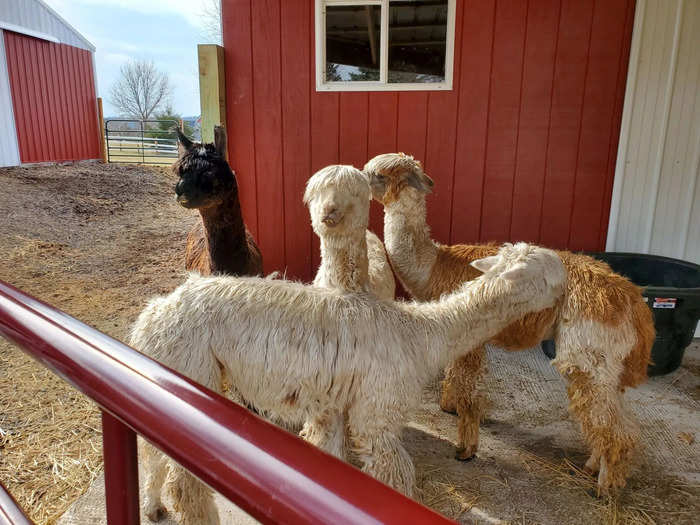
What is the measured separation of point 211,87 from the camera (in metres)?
4.56

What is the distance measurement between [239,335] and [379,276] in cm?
148

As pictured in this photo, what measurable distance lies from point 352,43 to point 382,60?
35 cm

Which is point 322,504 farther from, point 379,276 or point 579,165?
point 579,165

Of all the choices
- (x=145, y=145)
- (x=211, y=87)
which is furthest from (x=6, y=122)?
(x=211, y=87)

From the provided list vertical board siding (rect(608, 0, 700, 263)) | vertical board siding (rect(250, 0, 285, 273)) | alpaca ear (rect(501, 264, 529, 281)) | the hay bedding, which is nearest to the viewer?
alpaca ear (rect(501, 264, 529, 281))

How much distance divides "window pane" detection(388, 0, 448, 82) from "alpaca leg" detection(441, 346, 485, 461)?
9.22 feet

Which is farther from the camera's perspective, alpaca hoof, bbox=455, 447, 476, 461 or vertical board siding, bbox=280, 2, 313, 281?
vertical board siding, bbox=280, 2, 313, 281

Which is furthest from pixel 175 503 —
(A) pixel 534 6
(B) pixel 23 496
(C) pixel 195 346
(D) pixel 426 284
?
(A) pixel 534 6

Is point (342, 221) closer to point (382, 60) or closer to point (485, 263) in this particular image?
point (485, 263)

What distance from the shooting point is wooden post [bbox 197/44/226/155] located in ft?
14.7

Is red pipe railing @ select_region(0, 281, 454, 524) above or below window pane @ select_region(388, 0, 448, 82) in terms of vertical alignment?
below

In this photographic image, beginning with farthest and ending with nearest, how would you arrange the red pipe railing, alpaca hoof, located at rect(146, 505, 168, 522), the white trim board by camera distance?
the white trim board
alpaca hoof, located at rect(146, 505, 168, 522)
the red pipe railing

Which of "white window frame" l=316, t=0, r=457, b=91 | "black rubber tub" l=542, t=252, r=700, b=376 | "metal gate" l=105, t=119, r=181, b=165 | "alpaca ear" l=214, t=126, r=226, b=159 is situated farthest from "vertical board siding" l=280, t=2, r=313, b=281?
"metal gate" l=105, t=119, r=181, b=165

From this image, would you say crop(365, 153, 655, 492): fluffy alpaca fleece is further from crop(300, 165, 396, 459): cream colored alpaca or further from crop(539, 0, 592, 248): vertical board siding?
crop(539, 0, 592, 248): vertical board siding
